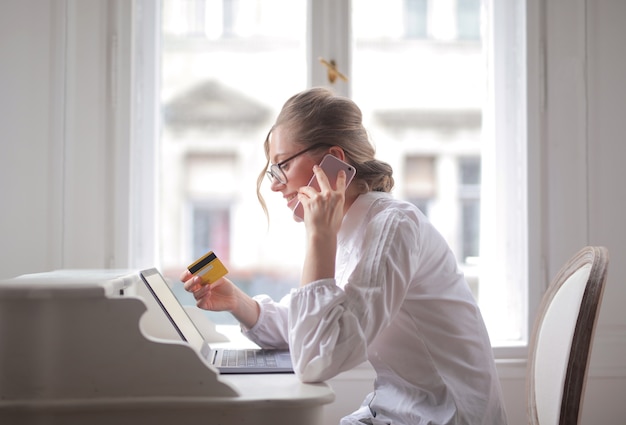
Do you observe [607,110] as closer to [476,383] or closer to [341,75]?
[341,75]

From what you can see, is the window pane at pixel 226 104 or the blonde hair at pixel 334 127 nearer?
the blonde hair at pixel 334 127

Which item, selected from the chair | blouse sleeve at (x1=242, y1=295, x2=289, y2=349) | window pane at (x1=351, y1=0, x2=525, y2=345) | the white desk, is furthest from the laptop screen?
window pane at (x1=351, y1=0, x2=525, y2=345)

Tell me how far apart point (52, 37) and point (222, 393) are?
5.06ft

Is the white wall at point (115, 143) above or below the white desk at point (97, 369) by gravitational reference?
above

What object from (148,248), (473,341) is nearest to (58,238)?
(148,248)

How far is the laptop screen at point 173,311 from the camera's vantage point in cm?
129

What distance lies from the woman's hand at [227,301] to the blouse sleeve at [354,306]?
0.34 meters

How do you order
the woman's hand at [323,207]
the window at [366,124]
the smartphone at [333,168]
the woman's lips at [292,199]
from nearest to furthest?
1. the woman's hand at [323,207]
2. the smartphone at [333,168]
3. the woman's lips at [292,199]
4. the window at [366,124]

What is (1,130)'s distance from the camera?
2072 mm

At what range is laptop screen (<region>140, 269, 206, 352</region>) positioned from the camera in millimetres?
1288

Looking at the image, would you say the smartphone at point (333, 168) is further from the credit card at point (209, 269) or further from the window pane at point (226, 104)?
the window pane at point (226, 104)

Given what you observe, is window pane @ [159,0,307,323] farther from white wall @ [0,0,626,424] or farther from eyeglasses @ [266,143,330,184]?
eyeglasses @ [266,143,330,184]

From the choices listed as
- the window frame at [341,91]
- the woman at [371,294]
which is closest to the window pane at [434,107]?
the window frame at [341,91]

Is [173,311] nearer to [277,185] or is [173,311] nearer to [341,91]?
[277,185]
